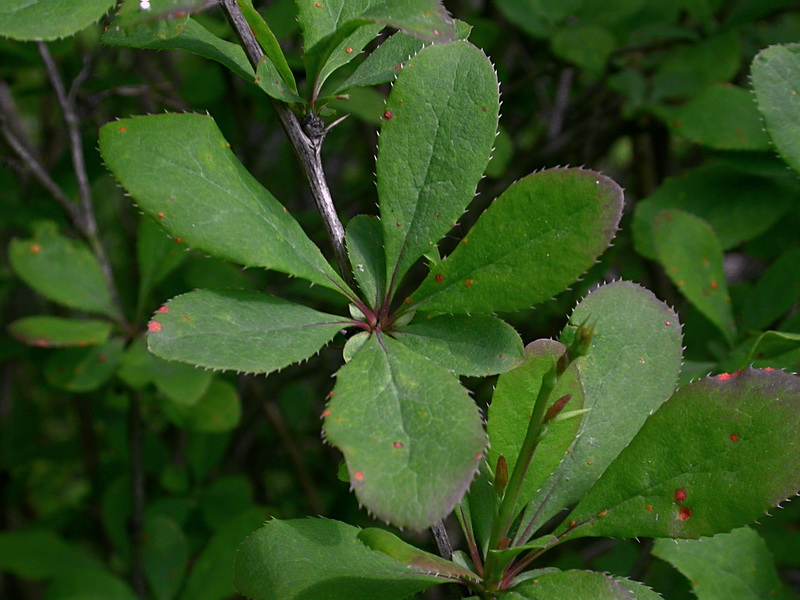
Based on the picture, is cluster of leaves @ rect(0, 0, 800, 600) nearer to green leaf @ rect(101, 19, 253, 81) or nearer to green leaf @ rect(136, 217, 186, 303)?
green leaf @ rect(101, 19, 253, 81)

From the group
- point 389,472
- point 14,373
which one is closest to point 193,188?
point 389,472

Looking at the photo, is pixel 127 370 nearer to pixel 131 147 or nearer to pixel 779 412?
pixel 131 147

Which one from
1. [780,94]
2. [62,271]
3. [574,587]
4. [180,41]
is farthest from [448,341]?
[62,271]

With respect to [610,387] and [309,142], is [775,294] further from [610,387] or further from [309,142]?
[309,142]

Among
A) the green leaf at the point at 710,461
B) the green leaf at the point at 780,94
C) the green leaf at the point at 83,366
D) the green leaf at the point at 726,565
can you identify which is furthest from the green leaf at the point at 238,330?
the green leaf at the point at 83,366

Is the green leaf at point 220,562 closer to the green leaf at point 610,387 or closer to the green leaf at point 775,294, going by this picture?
the green leaf at point 610,387
